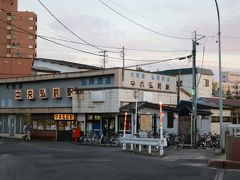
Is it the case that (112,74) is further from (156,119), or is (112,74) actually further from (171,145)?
(171,145)

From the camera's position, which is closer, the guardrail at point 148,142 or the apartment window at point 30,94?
the guardrail at point 148,142

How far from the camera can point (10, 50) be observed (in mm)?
120125

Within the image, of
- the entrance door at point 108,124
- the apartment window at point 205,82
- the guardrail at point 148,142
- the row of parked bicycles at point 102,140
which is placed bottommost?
the row of parked bicycles at point 102,140

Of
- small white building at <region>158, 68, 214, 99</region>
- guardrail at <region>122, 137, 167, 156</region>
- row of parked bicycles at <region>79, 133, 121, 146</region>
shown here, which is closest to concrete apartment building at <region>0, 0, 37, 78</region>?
small white building at <region>158, 68, 214, 99</region>

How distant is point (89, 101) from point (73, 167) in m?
25.4

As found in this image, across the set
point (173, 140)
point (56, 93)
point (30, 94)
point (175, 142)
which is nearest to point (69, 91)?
point (56, 93)

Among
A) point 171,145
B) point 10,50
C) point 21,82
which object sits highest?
point 10,50

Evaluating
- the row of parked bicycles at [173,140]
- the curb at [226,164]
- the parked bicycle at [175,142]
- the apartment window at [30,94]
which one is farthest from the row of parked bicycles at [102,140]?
the curb at [226,164]

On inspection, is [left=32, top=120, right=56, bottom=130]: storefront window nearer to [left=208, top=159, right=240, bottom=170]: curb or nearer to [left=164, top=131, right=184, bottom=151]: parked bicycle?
[left=164, top=131, right=184, bottom=151]: parked bicycle

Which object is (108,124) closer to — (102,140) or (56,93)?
(102,140)

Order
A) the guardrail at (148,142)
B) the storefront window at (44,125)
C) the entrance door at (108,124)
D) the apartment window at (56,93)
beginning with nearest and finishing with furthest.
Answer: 1. the guardrail at (148,142)
2. the entrance door at (108,124)
3. the apartment window at (56,93)
4. the storefront window at (44,125)

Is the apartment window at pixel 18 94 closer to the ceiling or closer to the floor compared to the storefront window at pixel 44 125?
closer to the ceiling

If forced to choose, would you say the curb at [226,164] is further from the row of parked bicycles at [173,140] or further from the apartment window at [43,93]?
the apartment window at [43,93]

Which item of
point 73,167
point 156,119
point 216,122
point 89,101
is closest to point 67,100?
point 89,101
